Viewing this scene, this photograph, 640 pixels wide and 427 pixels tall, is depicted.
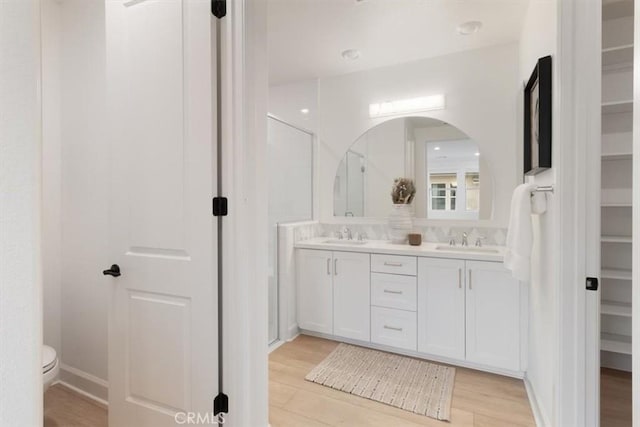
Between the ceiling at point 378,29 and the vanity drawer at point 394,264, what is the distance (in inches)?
69.2

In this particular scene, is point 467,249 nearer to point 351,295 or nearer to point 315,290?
point 351,295

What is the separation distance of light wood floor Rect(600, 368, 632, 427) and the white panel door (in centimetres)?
226

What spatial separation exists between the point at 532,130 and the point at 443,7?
1014 mm

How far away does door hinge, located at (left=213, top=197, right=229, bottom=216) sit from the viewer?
1379mm

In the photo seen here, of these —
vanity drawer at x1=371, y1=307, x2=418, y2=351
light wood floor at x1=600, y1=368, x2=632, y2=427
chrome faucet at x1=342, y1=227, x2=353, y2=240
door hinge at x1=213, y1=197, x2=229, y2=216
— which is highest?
door hinge at x1=213, y1=197, x2=229, y2=216

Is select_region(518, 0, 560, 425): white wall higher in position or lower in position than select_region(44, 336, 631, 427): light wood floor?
higher

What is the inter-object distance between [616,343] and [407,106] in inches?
94.2

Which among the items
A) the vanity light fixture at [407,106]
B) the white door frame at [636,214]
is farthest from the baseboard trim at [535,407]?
the vanity light fixture at [407,106]

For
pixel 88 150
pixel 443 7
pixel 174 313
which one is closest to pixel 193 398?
pixel 174 313

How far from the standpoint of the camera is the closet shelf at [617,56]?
207cm

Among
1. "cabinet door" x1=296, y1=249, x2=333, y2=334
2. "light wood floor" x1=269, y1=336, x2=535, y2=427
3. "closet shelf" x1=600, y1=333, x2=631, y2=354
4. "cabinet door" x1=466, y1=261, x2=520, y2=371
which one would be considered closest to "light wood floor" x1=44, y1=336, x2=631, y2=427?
"light wood floor" x1=269, y1=336, x2=535, y2=427

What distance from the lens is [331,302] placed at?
2.96m

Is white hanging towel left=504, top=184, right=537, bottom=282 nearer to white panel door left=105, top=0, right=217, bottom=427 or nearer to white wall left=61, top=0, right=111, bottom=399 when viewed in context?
white panel door left=105, top=0, right=217, bottom=427

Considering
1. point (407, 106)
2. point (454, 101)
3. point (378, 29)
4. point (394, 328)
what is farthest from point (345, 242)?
point (378, 29)
